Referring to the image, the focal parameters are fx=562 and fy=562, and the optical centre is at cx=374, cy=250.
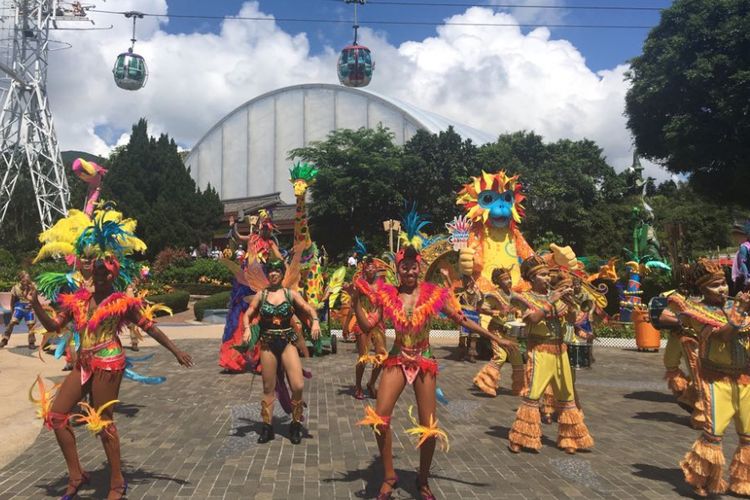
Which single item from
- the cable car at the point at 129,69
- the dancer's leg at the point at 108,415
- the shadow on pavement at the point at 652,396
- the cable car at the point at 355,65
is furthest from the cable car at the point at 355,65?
the dancer's leg at the point at 108,415

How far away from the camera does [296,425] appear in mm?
5691

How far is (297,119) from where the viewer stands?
55.7 meters

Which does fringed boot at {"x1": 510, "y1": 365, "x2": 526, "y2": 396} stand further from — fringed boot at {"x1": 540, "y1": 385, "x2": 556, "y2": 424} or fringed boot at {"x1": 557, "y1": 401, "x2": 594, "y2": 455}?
fringed boot at {"x1": 557, "y1": 401, "x2": 594, "y2": 455}

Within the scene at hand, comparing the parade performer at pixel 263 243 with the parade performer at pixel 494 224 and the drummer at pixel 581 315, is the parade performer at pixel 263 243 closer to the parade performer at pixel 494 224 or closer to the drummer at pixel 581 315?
the parade performer at pixel 494 224

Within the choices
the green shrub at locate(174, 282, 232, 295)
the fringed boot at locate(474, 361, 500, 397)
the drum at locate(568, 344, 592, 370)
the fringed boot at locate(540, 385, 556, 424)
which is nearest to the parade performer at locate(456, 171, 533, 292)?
the drum at locate(568, 344, 592, 370)

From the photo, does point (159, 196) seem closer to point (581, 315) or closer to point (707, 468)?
point (581, 315)

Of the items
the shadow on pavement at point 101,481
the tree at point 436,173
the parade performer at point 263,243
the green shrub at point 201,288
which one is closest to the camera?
the shadow on pavement at point 101,481

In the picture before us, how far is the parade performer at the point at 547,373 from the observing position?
5.33 meters

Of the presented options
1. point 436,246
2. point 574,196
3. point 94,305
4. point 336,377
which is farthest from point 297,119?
point 94,305

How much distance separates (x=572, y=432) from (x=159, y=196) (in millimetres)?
39128

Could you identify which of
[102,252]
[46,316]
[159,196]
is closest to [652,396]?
[102,252]

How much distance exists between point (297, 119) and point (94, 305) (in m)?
53.4

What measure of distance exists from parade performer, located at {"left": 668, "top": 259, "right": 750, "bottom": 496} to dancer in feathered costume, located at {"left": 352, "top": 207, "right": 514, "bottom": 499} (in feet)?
5.44

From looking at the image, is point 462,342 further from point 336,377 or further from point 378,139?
point 378,139
